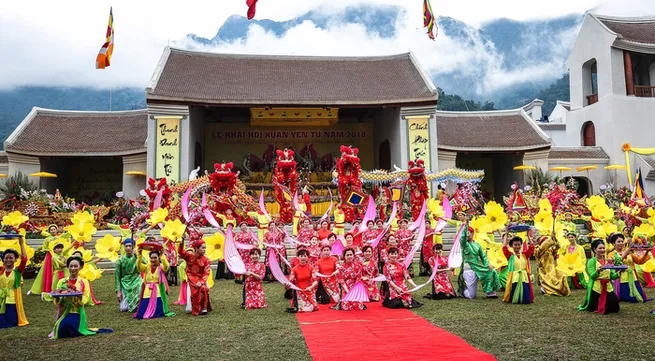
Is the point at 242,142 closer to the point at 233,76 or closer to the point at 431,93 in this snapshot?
the point at 233,76

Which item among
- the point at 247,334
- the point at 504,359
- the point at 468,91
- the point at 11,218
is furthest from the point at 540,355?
the point at 468,91

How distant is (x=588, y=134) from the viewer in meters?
24.8

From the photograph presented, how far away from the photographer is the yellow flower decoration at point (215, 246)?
7266 mm

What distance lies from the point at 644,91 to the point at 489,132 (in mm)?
7284

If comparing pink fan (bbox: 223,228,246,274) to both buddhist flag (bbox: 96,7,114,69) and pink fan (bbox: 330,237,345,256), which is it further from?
buddhist flag (bbox: 96,7,114,69)

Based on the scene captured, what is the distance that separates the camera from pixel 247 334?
5668 mm

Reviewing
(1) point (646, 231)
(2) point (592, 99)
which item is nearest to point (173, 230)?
(1) point (646, 231)

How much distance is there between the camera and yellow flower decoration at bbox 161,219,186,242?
7020 millimetres

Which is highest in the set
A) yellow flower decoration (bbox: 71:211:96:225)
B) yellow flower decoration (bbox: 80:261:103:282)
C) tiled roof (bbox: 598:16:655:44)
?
tiled roof (bbox: 598:16:655:44)

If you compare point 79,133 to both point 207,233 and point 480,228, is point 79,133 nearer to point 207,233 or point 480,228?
point 207,233

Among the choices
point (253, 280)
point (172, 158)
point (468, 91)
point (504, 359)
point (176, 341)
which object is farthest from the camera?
point (468, 91)

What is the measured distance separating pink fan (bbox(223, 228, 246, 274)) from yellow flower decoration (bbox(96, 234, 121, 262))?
1.83 meters

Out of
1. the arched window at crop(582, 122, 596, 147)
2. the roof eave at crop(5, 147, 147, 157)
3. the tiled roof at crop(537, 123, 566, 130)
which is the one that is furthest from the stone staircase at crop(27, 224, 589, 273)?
the tiled roof at crop(537, 123, 566, 130)

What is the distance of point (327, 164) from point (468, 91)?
7947 cm
